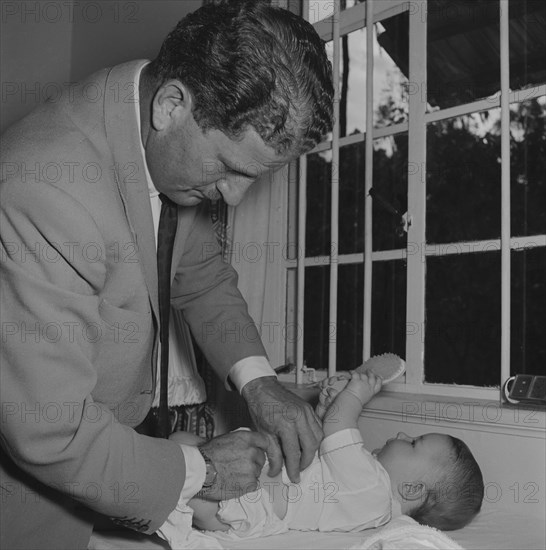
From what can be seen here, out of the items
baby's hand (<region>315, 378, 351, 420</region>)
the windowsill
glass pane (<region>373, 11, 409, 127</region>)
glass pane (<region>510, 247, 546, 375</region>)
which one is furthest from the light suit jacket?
glass pane (<region>373, 11, 409, 127</region>)

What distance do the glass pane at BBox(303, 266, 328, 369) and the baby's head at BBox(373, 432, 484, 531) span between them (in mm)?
1055

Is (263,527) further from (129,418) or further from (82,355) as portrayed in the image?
(82,355)

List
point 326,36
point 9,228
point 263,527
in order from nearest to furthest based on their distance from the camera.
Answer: point 9,228
point 263,527
point 326,36

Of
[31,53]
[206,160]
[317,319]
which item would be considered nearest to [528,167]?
[317,319]

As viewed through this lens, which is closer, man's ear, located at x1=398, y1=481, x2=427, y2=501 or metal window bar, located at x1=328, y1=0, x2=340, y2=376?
man's ear, located at x1=398, y1=481, x2=427, y2=501

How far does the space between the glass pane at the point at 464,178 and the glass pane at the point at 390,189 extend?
0.11 meters

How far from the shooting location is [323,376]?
9.05 ft

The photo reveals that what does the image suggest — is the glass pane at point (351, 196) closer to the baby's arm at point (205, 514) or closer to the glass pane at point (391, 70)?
the glass pane at point (391, 70)

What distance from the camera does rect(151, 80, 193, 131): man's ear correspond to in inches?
50.7

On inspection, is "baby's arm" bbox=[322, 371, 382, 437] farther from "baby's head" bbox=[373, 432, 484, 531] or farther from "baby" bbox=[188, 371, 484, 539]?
"baby's head" bbox=[373, 432, 484, 531]

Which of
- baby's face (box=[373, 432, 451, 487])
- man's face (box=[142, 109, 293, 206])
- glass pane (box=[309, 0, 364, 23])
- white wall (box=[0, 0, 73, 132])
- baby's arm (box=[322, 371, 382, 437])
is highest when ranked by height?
white wall (box=[0, 0, 73, 132])

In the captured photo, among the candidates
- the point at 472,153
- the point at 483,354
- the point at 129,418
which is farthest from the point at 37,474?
the point at 472,153

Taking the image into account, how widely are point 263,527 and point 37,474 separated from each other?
0.63 meters

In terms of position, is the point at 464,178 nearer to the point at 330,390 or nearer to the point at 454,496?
the point at 330,390
